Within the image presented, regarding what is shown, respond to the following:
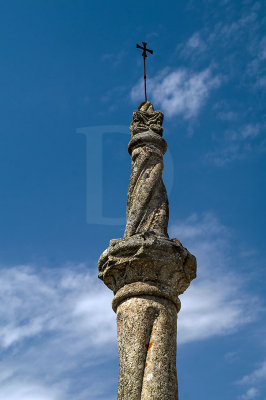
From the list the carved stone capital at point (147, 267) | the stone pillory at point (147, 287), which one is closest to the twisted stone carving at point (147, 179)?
the stone pillory at point (147, 287)

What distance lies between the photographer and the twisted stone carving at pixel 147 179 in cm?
760

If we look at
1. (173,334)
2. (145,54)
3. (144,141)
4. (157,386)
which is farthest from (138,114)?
(157,386)

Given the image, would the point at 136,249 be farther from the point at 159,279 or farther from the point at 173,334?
the point at 173,334

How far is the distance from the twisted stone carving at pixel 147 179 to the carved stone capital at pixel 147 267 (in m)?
0.37

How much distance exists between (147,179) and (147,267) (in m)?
1.51

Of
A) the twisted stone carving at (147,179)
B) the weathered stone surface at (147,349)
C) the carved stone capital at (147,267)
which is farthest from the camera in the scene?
the twisted stone carving at (147,179)

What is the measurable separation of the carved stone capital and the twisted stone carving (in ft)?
1.23

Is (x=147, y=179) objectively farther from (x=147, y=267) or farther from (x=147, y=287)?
(x=147, y=287)

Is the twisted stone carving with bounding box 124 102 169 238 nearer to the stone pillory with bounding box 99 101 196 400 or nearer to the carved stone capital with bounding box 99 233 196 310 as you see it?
the stone pillory with bounding box 99 101 196 400

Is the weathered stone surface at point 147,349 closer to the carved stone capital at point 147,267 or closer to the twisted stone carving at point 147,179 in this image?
the carved stone capital at point 147,267

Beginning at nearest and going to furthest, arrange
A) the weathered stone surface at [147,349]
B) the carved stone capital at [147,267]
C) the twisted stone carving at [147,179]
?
1. the weathered stone surface at [147,349]
2. the carved stone capital at [147,267]
3. the twisted stone carving at [147,179]

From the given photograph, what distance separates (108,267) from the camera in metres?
7.20

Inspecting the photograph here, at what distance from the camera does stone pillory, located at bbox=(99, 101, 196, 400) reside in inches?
255

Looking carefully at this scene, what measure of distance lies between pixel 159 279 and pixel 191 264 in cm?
54
